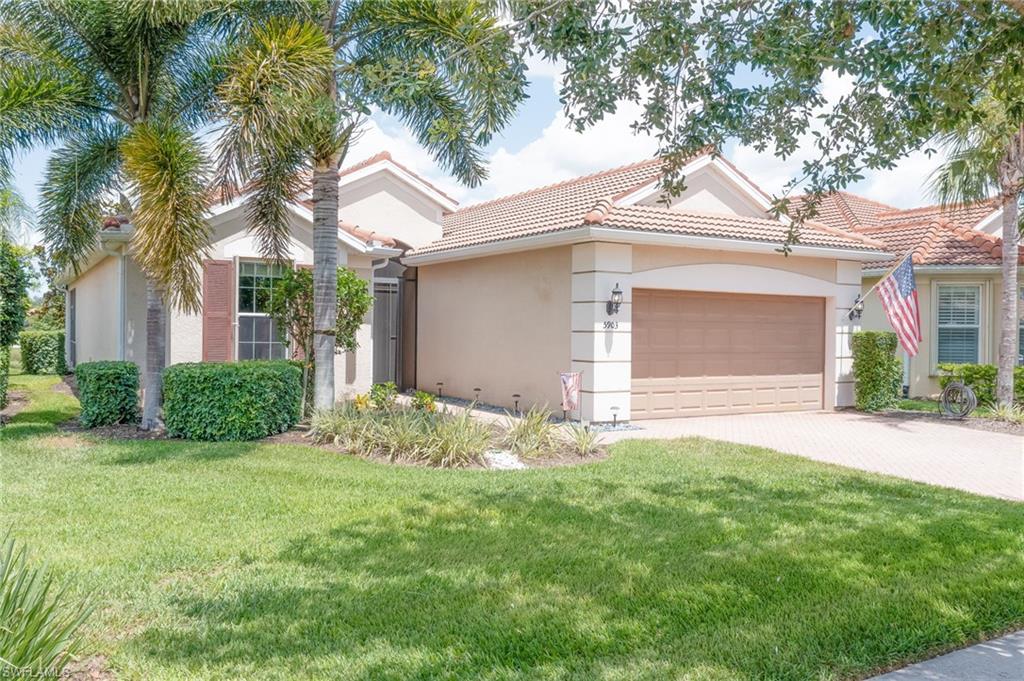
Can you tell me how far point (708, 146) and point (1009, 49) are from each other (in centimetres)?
208

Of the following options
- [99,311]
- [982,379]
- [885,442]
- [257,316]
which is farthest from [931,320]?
[99,311]

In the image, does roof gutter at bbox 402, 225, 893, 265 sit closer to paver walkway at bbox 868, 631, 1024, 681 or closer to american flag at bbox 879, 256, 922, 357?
american flag at bbox 879, 256, 922, 357

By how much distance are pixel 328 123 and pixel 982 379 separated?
14762 millimetres

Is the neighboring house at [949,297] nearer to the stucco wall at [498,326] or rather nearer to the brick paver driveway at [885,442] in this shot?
the brick paver driveway at [885,442]

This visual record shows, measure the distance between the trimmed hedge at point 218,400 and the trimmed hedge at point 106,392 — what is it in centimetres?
122

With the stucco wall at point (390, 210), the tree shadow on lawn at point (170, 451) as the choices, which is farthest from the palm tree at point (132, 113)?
the stucco wall at point (390, 210)

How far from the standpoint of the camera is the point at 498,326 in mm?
15898

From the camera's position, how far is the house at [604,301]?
13.6 metres

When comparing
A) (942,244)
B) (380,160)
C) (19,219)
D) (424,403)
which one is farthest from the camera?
(19,219)

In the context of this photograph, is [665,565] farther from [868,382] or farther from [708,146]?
[868,382]

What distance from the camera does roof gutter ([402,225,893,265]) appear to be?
13.0 meters

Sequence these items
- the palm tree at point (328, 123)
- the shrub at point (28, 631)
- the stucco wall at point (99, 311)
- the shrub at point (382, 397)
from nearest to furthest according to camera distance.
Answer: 1. the shrub at point (28, 631)
2. the palm tree at point (328, 123)
3. the shrub at point (382, 397)
4. the stucco wall at point (99, 311)

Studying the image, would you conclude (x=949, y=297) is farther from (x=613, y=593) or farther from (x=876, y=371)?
(x=613, y=593)

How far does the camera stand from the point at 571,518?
7.00 meters
